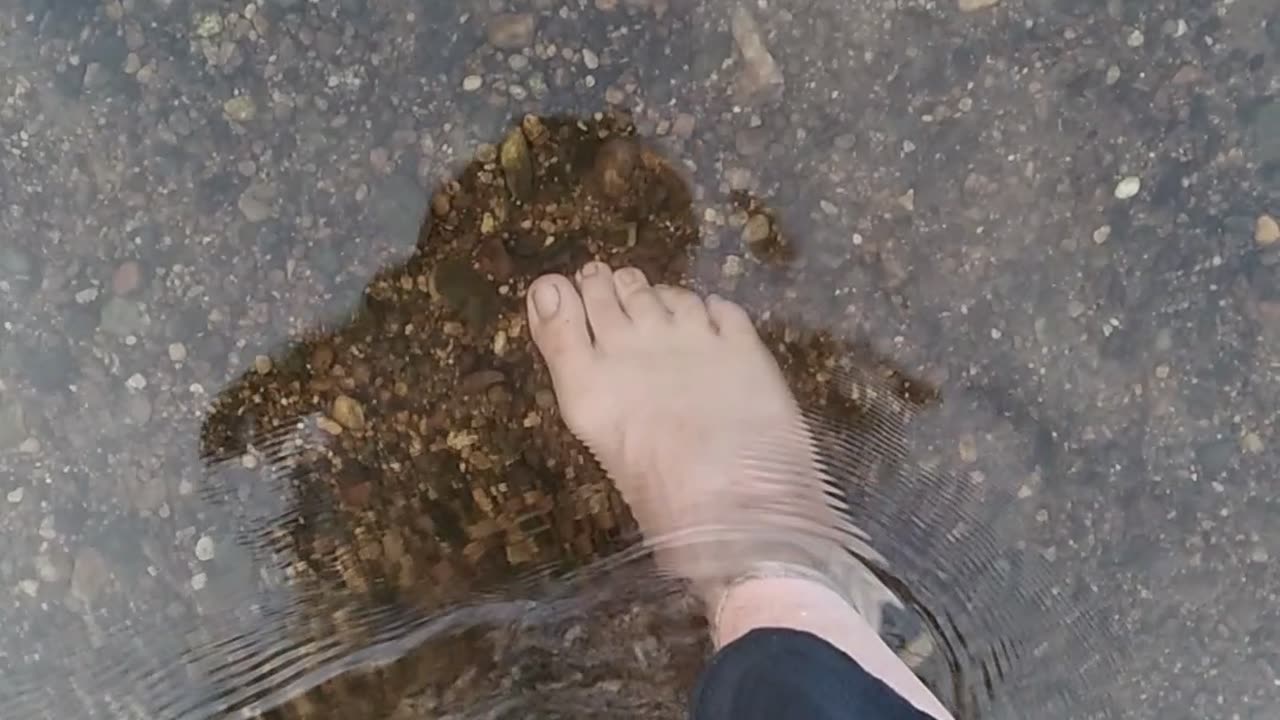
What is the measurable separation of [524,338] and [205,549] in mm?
389

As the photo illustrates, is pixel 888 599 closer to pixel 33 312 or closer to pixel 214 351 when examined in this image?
pixel 214 351

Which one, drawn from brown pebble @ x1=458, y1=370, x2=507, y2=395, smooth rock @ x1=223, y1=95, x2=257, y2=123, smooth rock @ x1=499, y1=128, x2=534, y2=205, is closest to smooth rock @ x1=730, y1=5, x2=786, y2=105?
smooth rock @ x1=499, y1=128, x2=534, y2=205

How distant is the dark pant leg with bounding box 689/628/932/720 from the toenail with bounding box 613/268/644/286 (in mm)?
377

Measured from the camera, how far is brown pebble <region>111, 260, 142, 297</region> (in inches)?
50.1

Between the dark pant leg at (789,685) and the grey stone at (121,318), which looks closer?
the dark pant leg at (789,685)

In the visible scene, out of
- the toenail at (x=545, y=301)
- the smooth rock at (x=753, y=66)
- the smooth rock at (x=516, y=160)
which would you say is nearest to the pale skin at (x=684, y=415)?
the toenail at (x=545, y=301)

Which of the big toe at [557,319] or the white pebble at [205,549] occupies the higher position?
the big toe at [557,319]

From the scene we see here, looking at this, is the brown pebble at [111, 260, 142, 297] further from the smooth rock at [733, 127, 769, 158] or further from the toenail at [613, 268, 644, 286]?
the smooth rock at [733, 127, 769, 158]

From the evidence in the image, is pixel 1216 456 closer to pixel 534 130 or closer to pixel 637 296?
pixel 637 296

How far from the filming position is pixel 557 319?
1.29 metres

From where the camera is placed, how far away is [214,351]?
128cm

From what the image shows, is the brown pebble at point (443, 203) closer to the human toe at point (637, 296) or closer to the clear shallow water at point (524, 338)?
the clear shallow water at point (524, 338)

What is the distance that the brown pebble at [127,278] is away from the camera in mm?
1272

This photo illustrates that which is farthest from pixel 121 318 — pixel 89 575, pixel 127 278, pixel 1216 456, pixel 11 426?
pixel 1216 456
